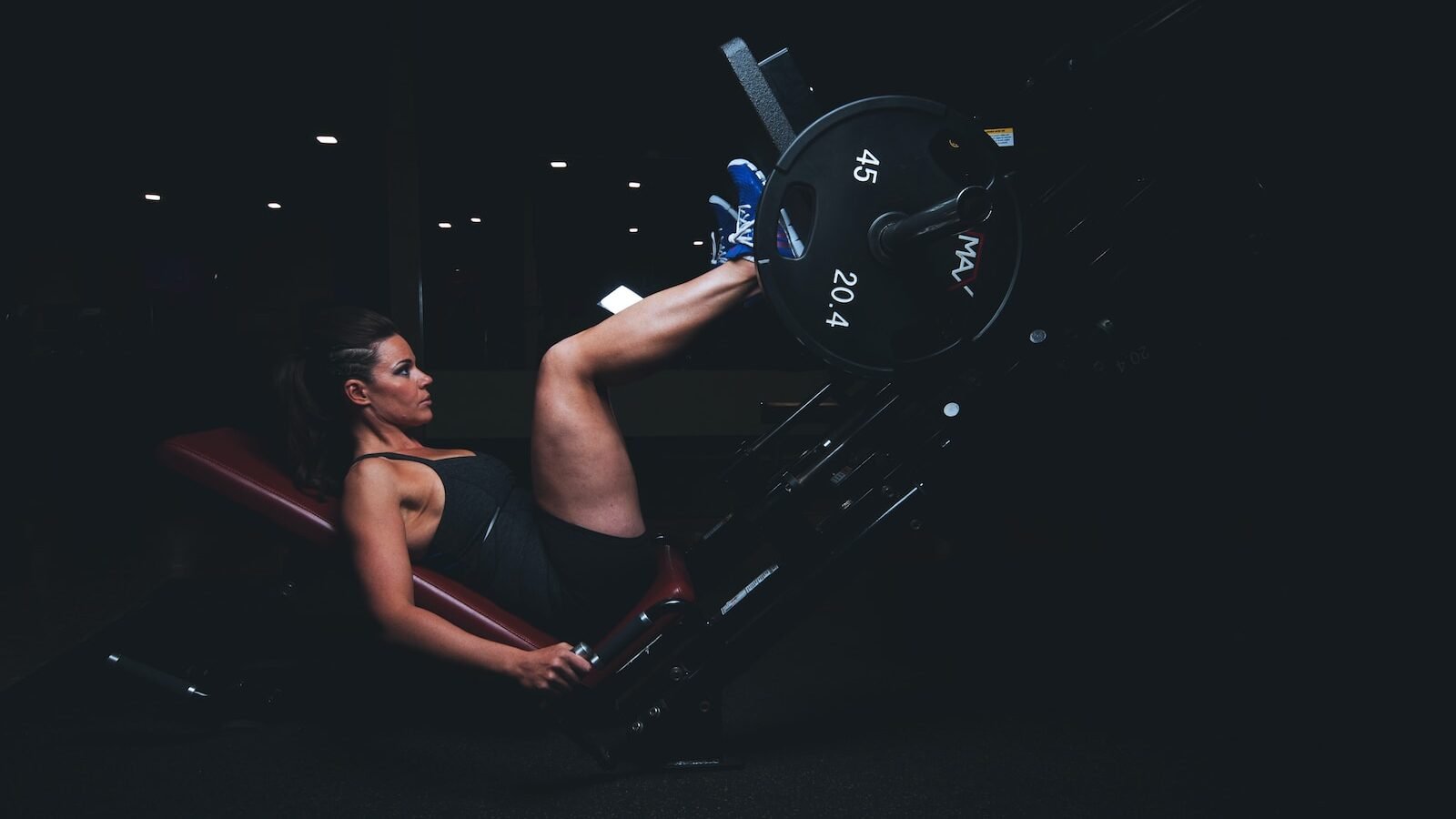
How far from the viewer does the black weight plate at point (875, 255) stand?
1.55 meters

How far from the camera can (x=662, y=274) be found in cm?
711

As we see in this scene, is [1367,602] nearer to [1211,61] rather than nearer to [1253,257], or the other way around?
[1253,257]

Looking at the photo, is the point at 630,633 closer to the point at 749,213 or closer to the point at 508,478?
the point at 508,478

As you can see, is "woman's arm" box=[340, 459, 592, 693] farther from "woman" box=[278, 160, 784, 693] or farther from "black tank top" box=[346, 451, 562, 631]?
"black tank top" box=[346, 451, 562, 631]

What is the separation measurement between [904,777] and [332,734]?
1314mm

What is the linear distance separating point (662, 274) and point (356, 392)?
5379 mm

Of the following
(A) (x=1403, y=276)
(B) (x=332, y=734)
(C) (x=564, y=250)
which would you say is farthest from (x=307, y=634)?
(C) (x=564, y=250)

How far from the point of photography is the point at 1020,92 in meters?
1.75

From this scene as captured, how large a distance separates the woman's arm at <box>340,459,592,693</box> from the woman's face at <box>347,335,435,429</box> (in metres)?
0.20

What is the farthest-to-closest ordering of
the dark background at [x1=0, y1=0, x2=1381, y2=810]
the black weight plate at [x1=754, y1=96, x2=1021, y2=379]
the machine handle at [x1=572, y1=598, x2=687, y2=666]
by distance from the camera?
the dark background at [x1=0, y1=0, x2=1381, y2=810] < the machine handle at [x1=572, y1=598, x2=687, y2=666] < the black weight plate at [x1=754, y1=96, x2=1021, y2=379]

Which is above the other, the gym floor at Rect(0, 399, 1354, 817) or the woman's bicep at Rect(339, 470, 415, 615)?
the woman's bicep at Rect(339, 470, 415, 615)

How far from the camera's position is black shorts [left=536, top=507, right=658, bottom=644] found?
1.81 m

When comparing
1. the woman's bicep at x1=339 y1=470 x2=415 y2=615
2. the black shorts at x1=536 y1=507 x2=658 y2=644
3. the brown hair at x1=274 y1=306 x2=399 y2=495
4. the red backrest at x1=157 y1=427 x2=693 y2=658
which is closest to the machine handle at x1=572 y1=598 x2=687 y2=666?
the red backrest at x1=157 y1=427 x2=693 y2=658

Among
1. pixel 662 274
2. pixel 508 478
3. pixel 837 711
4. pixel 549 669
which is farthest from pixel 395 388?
pixel 662 274
